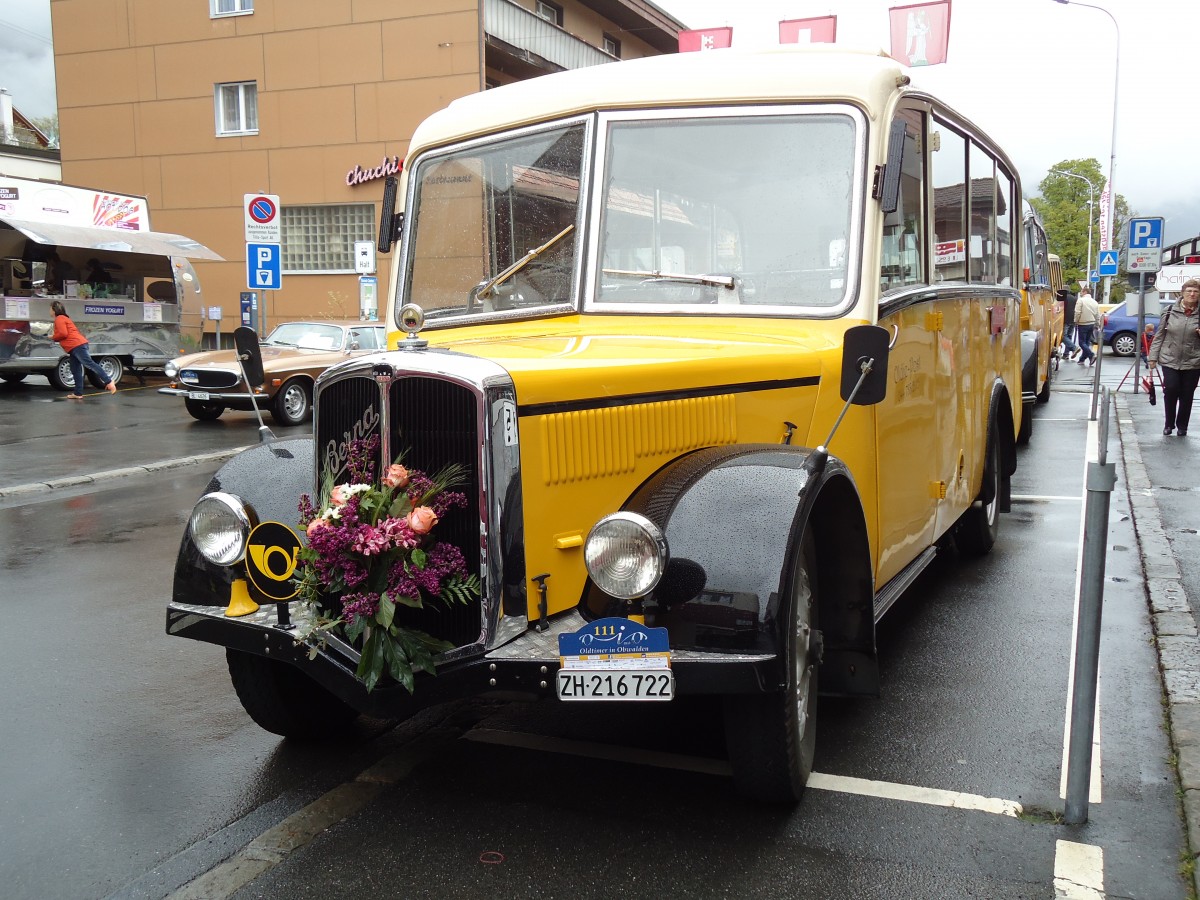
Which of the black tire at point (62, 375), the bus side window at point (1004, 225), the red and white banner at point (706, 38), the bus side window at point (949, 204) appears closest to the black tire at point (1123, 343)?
the red and white banner at point (706, 38)

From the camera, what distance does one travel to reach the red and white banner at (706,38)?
1309 centimetres

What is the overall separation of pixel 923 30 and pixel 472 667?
15467 millimetres

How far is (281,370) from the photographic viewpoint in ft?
53.1

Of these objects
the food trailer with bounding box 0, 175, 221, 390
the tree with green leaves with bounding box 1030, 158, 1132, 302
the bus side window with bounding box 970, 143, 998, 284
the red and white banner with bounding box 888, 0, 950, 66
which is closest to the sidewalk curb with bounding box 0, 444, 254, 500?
the bus side window with bounding box 970, 143, 998, 284

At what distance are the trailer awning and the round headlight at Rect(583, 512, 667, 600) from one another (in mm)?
20707

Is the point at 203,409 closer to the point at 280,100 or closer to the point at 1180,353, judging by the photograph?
the point at 1180,353

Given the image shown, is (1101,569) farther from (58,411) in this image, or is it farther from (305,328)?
(58,411)

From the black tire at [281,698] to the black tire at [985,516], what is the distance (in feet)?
13.9

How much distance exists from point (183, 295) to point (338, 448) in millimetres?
22997

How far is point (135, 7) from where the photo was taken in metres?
29.8

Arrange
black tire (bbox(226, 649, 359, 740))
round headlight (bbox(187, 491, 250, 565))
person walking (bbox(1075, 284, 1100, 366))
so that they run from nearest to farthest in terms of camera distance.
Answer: round headlight (bbox(187, 491, 250, 565))
black tire (bbox(226, 649, 359, 740))
person walking (bbox(1075, 284, 1100, 366))

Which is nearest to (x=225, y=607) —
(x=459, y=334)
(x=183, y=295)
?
(x=459, y=334)

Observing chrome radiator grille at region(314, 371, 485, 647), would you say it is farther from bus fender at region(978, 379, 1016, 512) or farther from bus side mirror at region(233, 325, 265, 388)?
bus fender at region(978, 379, 1016, 512)

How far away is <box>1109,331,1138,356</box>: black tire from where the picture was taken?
100ft
